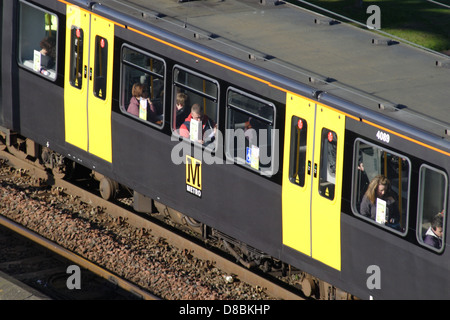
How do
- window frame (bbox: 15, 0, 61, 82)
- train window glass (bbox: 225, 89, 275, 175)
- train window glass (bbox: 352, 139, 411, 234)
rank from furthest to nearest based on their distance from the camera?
1. window frame (bbox: 15, 0, 61, 82)
2. train window glass (bbox: 225, 89, 275, 175)
3. train window glass (bbox: 352, 139, 411, 234)

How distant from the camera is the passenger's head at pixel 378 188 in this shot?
11.2 m

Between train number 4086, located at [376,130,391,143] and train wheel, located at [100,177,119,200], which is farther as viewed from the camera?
train wheel, located at [100,177,119,200]

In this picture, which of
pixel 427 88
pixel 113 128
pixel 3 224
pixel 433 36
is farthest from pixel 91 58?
pixel 433 36

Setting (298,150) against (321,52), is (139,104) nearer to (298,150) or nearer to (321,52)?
(321,52)

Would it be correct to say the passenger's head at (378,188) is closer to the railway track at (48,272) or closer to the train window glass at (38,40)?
the railway track at (48,272)

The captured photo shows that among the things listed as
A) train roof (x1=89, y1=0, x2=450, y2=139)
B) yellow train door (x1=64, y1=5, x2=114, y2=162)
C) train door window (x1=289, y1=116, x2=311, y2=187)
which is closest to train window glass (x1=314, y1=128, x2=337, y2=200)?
train door window (x1=289, y1=116, x2=311, y2=187)

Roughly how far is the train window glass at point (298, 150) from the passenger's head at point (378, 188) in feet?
3.42

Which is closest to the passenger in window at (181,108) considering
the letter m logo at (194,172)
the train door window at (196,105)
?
the train door window at (196,105)

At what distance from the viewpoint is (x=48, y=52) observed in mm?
15602

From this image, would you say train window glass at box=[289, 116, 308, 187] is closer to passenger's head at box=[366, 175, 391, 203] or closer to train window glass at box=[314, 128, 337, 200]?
train window glass at box=[314, 128, 337, 200]

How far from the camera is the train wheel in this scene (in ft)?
52.2

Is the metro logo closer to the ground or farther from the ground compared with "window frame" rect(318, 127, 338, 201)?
closer to the ground

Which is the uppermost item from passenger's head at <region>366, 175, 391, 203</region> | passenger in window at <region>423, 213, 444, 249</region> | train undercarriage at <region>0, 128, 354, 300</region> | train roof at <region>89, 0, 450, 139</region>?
train roof at <region>89, 0, 450, 139</region>

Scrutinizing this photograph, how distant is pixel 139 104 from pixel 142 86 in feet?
0.89
